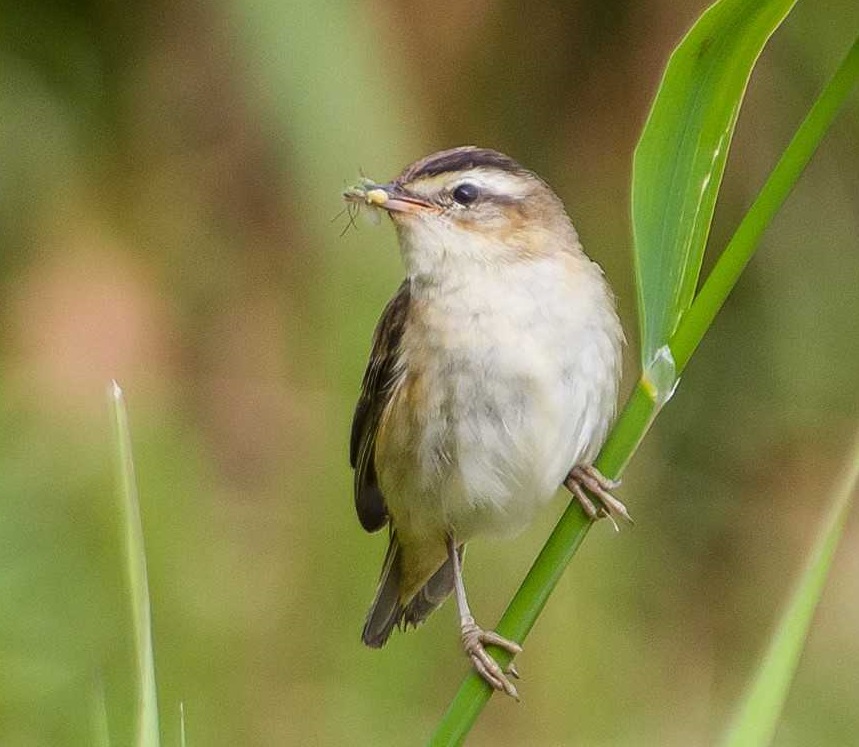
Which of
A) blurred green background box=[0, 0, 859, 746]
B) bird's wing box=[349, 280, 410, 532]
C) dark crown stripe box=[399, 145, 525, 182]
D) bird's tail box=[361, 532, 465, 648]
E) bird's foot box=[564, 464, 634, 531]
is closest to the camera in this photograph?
bird's foot box=[564, 464, 634, 531]

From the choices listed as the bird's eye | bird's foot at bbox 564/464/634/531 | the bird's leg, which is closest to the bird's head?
the bird's eye

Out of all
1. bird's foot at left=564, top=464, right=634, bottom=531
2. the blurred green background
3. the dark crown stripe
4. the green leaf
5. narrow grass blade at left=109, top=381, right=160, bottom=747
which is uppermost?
the green leaf

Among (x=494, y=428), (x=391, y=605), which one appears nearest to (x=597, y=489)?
(x=494, y=428)

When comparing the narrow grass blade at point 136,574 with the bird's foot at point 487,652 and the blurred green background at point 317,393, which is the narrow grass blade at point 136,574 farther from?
the blurred green background at point 317,393

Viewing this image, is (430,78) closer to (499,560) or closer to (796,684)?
(499,560)

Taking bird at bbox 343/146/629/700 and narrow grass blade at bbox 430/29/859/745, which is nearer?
narrow grass blade at bbox 430/29/859/745

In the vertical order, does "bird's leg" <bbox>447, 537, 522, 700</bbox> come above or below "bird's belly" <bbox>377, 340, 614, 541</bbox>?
below

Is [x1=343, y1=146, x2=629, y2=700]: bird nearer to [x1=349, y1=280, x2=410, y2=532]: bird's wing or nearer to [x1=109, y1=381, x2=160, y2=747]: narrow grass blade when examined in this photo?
[x1=349, y1=280, x2=410, y2=532]: bird's wing
